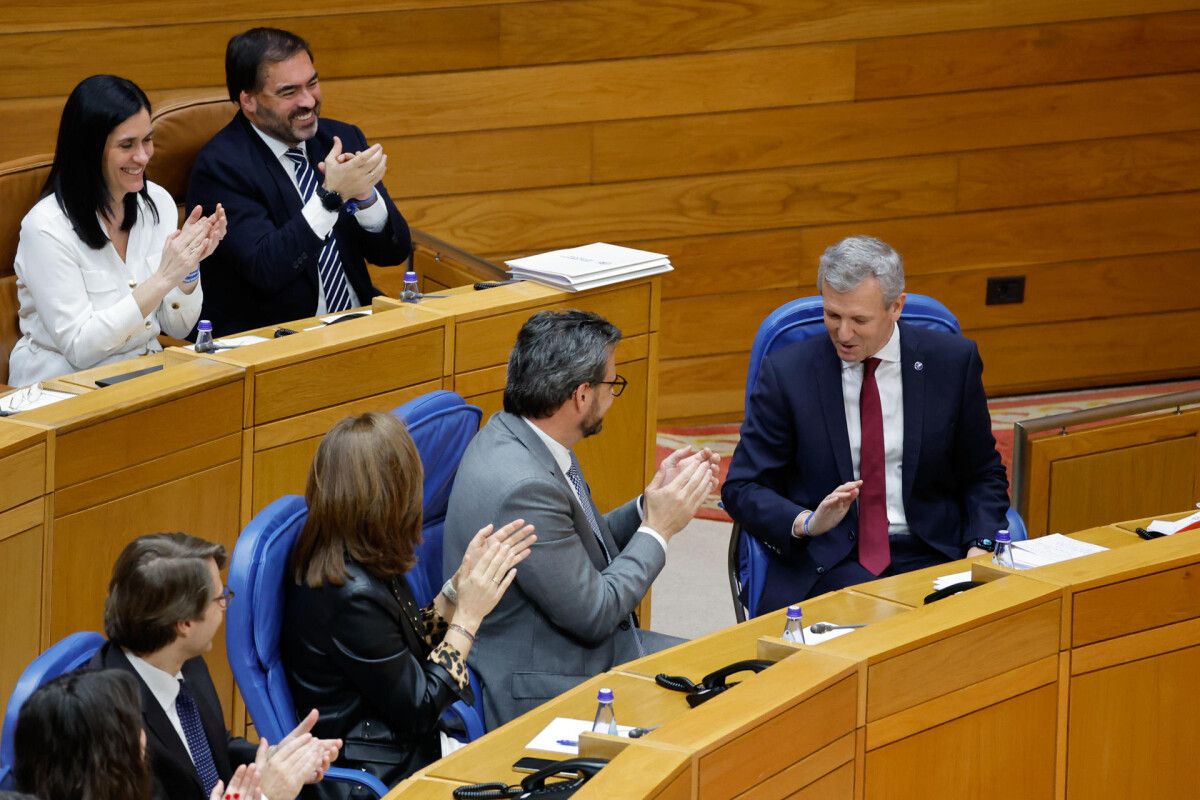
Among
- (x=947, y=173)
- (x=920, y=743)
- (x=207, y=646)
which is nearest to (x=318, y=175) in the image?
(x=207, y=646)

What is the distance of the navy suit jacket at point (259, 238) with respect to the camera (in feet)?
14.1

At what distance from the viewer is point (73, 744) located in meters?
2.18

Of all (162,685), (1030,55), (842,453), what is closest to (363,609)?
(162,685)

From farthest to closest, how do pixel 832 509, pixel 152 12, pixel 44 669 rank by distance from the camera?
pixel 152 12 → pixel 832 509 → pixel 44 669

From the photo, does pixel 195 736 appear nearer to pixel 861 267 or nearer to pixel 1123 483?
pixel 861 267

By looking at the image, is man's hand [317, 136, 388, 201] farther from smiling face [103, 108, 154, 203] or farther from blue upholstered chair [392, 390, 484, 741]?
blue upholstered chair [392, 390, 484, 741]

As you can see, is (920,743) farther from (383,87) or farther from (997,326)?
(997,326)

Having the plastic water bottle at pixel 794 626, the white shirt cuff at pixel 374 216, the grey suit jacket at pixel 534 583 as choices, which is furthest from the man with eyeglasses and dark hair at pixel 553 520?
the white shirt cuff at pixel 374 216

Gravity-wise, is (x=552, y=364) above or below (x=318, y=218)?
below

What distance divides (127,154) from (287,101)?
517 mm

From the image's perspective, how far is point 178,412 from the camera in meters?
3.48

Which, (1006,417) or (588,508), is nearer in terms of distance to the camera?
(588,508)

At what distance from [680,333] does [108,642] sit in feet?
12.8

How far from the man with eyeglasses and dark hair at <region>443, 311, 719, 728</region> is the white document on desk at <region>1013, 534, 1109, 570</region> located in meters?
0.62
